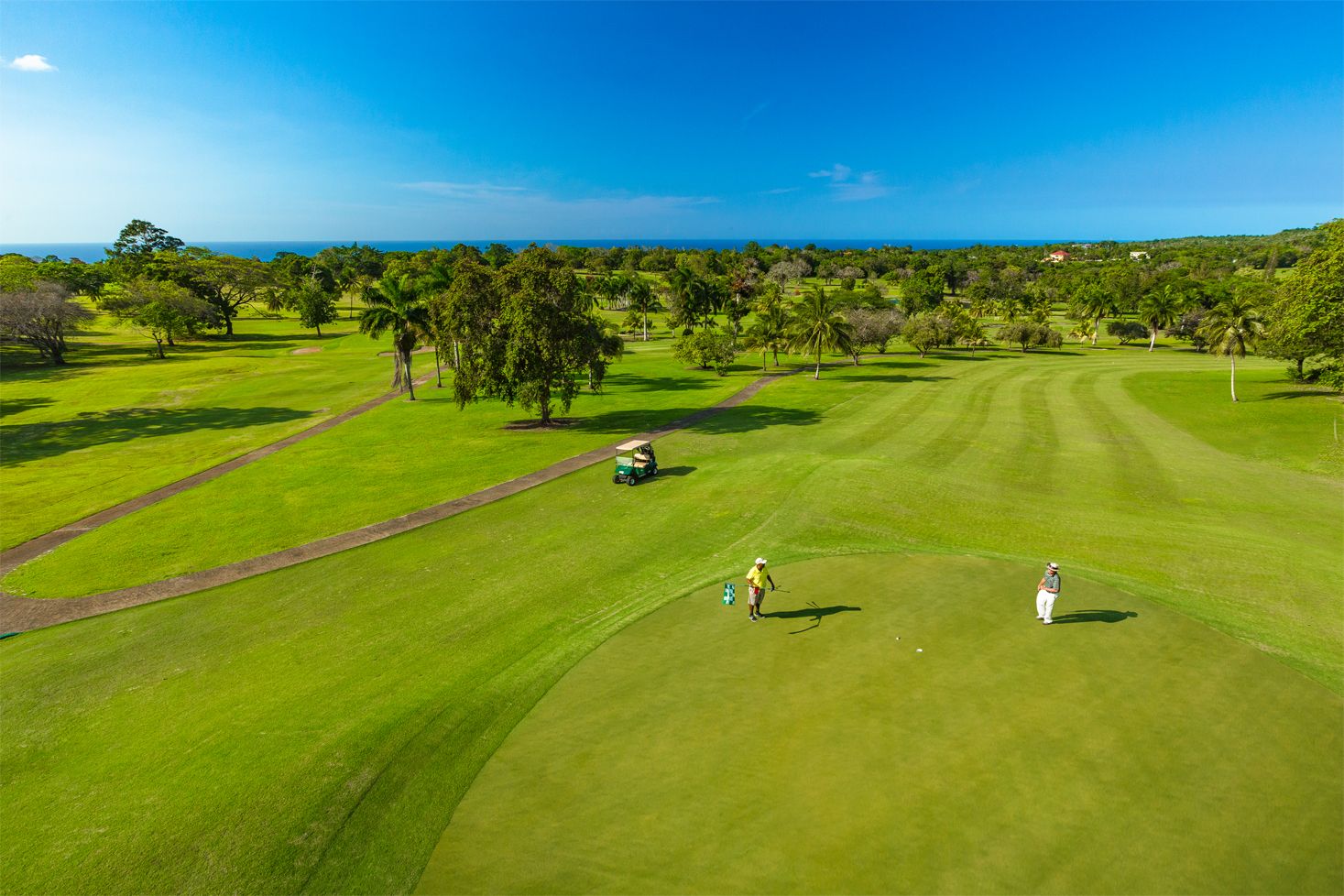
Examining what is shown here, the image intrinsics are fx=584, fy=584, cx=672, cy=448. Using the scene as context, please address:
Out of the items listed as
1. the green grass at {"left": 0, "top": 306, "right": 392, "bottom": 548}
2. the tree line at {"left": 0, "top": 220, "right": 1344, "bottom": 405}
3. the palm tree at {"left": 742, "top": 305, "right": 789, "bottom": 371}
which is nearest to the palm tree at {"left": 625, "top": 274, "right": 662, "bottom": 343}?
the tree line at {"left": 0, "top": 220, "right": 1344, "bottom": 405}

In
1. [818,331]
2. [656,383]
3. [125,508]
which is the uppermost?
[818,331]

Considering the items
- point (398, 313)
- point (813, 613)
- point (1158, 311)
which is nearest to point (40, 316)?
point (398, 313)

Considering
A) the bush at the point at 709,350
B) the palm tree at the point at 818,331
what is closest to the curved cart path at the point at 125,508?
the bush at the point at 709,350

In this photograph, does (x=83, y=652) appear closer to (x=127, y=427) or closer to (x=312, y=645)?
(x=312, y=645)

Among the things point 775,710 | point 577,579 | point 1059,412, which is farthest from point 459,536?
point 1059,412

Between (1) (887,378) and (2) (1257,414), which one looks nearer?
(2) (1257,414)

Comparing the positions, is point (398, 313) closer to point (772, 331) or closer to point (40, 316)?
point (772, 331)

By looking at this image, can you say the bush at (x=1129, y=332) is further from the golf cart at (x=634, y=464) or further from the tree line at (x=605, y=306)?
the golf cart at (x=634, y=464)
